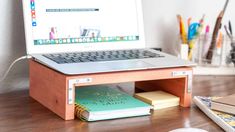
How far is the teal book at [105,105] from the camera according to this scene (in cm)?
91

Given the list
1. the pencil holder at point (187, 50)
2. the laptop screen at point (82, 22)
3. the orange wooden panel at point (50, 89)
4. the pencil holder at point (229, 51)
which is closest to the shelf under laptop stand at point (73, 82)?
the orange wooden panel at point (50, 89)

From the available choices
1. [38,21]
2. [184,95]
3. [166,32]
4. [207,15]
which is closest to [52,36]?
[38,21]

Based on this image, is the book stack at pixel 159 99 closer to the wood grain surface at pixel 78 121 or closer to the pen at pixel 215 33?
the wood grain surface at pixel 78 121

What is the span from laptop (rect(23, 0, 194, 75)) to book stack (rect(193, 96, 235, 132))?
99mm

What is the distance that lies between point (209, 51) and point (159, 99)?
48 cm

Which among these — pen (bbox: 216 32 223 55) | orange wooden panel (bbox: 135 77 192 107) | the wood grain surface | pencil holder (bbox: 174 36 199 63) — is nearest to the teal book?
the wood grain surface

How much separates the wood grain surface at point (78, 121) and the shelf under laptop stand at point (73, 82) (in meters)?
0.02

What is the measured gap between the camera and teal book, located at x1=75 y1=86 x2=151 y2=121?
91 cm

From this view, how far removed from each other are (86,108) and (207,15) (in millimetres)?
809

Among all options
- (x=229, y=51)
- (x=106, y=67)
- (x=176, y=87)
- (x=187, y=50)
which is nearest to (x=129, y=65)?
(x=106, y=67)

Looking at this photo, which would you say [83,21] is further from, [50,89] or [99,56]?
[50,89]

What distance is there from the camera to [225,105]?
3.12 feet

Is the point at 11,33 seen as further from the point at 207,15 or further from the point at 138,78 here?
the point at 207,15

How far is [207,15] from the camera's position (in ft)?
5.08
